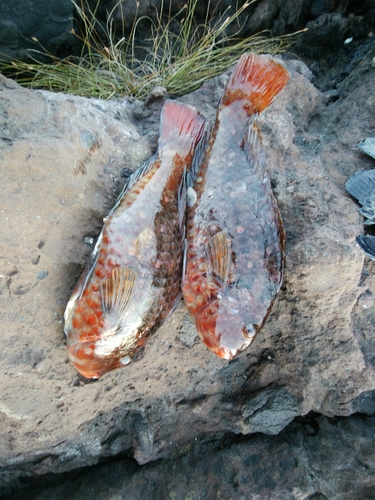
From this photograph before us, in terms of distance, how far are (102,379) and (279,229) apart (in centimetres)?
185

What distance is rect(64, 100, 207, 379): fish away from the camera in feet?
9.59

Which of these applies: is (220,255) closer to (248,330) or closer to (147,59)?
(248,330)

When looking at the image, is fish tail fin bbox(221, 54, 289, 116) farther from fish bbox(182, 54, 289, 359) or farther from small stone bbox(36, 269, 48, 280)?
small stone bbox(36, 269, 48, 280)

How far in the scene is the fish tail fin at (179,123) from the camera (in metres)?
3.39

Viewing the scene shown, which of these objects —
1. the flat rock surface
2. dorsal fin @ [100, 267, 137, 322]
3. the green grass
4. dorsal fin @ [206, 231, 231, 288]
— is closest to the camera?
dorsal fin @ [100, 267, 137, 322]

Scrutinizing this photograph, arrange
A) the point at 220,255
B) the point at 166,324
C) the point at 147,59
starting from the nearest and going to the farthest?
1. the point at 220,255
2. the point at 166,324
3. the point at 147,59

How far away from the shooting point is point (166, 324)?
334 cm

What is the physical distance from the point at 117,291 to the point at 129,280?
4.5 inches

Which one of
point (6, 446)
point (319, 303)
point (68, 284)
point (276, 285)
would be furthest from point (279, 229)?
point (6, 446)

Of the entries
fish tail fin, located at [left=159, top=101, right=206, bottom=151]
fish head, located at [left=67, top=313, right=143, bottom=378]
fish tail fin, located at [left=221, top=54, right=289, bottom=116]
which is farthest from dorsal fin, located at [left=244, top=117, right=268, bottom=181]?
fish head, located at [left=67, top=313, right=143, bottom=378]

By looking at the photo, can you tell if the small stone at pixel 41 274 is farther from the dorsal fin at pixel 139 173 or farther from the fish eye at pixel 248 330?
the fish eye at pixel 248 330

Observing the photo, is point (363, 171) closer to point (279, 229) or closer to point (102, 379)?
point (279, 229)

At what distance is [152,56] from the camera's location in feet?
16.6

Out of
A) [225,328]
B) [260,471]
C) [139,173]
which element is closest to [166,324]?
[225,328]
